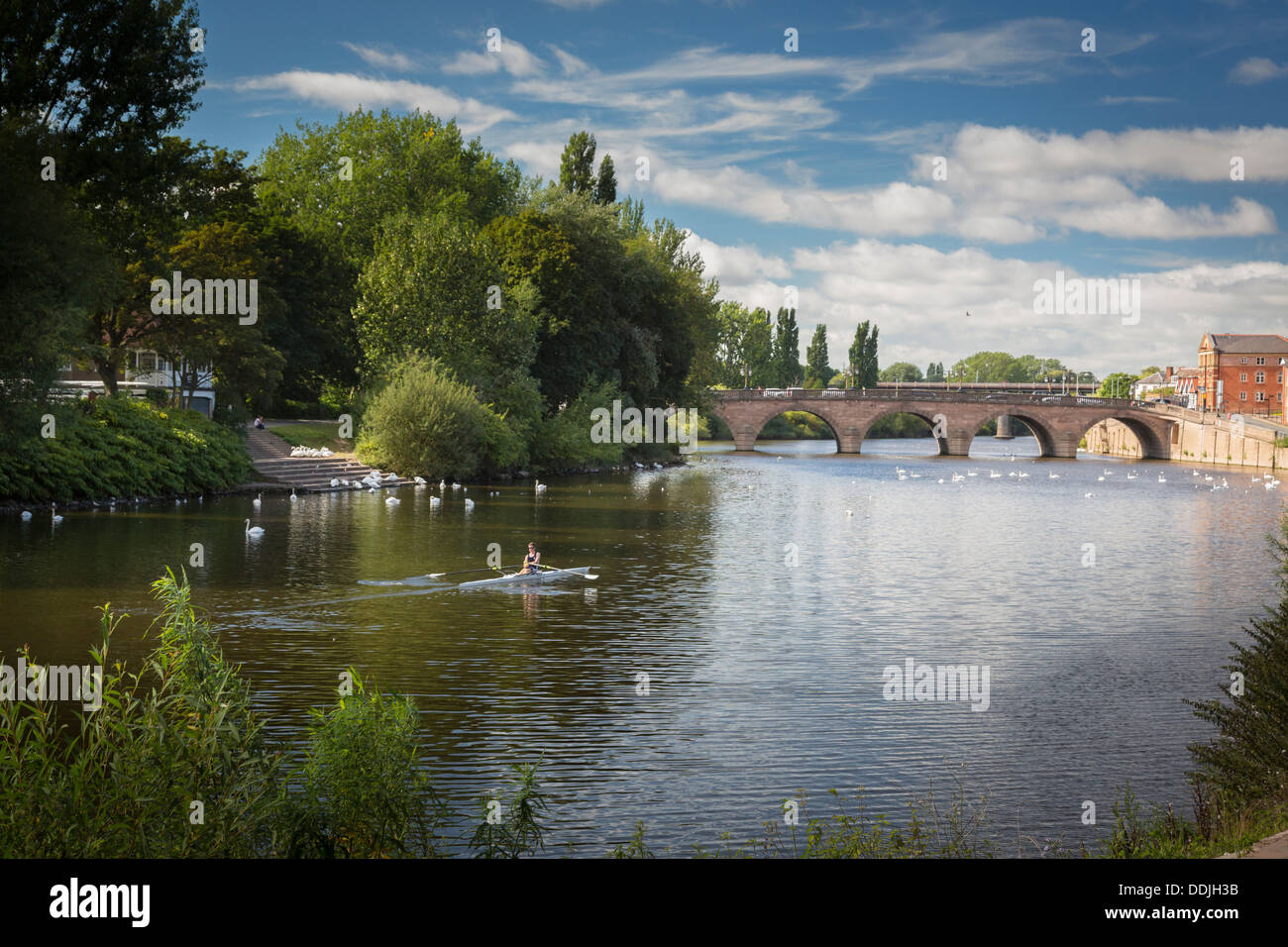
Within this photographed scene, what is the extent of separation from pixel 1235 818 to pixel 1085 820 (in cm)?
176

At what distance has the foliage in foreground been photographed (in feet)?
30.5

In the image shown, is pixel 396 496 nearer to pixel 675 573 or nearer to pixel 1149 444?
pixel 675 573

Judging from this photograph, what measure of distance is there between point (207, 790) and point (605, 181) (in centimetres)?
8630

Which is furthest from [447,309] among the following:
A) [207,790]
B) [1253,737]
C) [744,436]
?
[744,436]

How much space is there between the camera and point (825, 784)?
14.7 m

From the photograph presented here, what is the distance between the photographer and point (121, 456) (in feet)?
153

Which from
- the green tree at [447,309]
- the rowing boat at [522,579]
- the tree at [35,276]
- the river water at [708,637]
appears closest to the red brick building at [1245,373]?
the green tree at [447,309]

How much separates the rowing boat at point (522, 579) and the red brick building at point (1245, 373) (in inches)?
6107

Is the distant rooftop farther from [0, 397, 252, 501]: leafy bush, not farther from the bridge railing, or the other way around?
[0, 397, 252, 501]: leafy bush

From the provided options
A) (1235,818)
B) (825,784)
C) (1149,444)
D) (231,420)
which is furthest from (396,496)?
(1149,444)

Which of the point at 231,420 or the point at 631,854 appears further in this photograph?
the point at 231,420

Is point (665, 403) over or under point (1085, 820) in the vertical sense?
over

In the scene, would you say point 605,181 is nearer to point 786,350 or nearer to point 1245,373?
point 786,350
